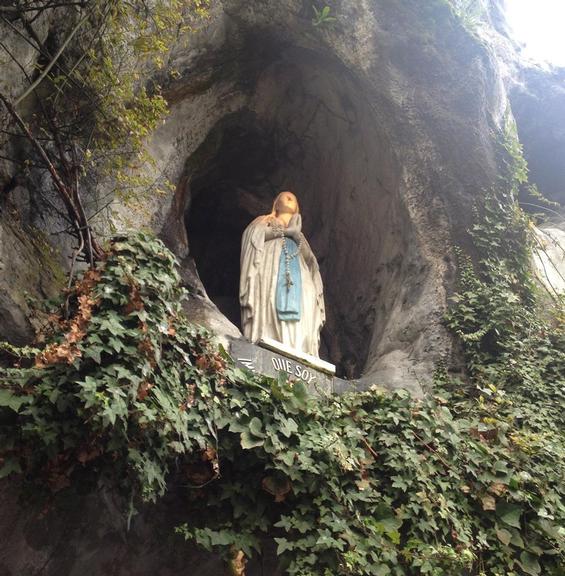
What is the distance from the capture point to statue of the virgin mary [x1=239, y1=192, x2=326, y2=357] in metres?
6.11

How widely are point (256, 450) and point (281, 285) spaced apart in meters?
2.25

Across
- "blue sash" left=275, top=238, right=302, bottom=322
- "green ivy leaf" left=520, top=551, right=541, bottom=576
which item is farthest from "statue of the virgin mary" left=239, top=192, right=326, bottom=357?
"green ivy leaf" left=520, top=551, right=541, bottom=576

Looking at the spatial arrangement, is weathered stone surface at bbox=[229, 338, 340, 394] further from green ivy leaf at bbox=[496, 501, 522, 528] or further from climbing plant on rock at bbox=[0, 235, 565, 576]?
green ivy leaf at bbox=[496, 501, 522, 528]

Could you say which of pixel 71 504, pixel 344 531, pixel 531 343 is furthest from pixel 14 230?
pixel 531 343

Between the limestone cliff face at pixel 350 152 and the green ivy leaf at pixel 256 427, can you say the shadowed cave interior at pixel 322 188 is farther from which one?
the green ivy leaf at pixel 256 427

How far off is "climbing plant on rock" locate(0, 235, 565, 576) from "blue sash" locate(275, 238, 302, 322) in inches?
45.9

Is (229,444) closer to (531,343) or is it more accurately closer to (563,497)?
(563,497)

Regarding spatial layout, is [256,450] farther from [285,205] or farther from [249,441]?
[285,205]

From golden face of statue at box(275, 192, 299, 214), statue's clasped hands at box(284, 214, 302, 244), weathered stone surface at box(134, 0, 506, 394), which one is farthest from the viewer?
weathered stone surface at box(134, 0, 506, 394)

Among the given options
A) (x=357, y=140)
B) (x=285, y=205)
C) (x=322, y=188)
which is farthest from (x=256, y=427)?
(x=322, y=188)

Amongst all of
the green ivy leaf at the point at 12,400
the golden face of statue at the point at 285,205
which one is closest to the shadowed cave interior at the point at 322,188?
the golden face of statue at the point at 285,205

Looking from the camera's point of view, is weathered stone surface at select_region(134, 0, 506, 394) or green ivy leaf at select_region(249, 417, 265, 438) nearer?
green ivy leaf at select_region(249, 417, 265, 438)

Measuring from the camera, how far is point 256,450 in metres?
4.27


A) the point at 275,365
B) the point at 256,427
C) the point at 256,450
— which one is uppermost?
the point at 275,365
